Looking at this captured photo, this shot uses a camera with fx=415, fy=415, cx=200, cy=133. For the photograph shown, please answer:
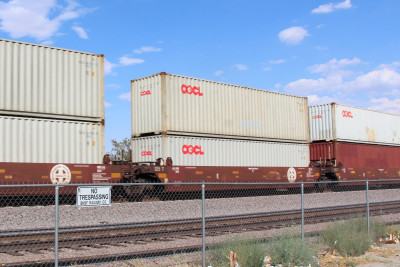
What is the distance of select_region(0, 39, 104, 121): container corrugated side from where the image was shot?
44.9 feet

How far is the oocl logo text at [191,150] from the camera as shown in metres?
18.5

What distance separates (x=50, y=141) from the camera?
14250mm

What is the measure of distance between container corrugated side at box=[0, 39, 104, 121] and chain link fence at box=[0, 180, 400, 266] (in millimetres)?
2780

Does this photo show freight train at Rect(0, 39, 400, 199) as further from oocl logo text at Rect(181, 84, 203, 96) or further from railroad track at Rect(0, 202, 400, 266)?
railroad track at Rect(0, 202, 400, 266)

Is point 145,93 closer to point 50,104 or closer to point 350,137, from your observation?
point 50,104

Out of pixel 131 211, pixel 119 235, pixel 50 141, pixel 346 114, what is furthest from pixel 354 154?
pixel 119 235

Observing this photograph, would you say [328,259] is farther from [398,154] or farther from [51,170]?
[398,154]

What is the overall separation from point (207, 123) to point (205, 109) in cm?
68

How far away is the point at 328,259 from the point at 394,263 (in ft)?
3.87

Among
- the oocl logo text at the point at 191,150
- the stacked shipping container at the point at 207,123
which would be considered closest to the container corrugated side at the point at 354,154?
the stacked shipping container at the point at 207,123

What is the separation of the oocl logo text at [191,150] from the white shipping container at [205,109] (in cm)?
70

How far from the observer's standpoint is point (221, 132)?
20.1 meters

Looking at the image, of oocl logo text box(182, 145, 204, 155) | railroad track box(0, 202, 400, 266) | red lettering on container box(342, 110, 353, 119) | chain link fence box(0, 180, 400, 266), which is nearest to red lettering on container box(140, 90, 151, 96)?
oocl logo text box(182, 145, 204, 155)

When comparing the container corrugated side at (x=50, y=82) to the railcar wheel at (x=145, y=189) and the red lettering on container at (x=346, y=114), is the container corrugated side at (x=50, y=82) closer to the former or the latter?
the railcar wheel at (x=145, y=189)
